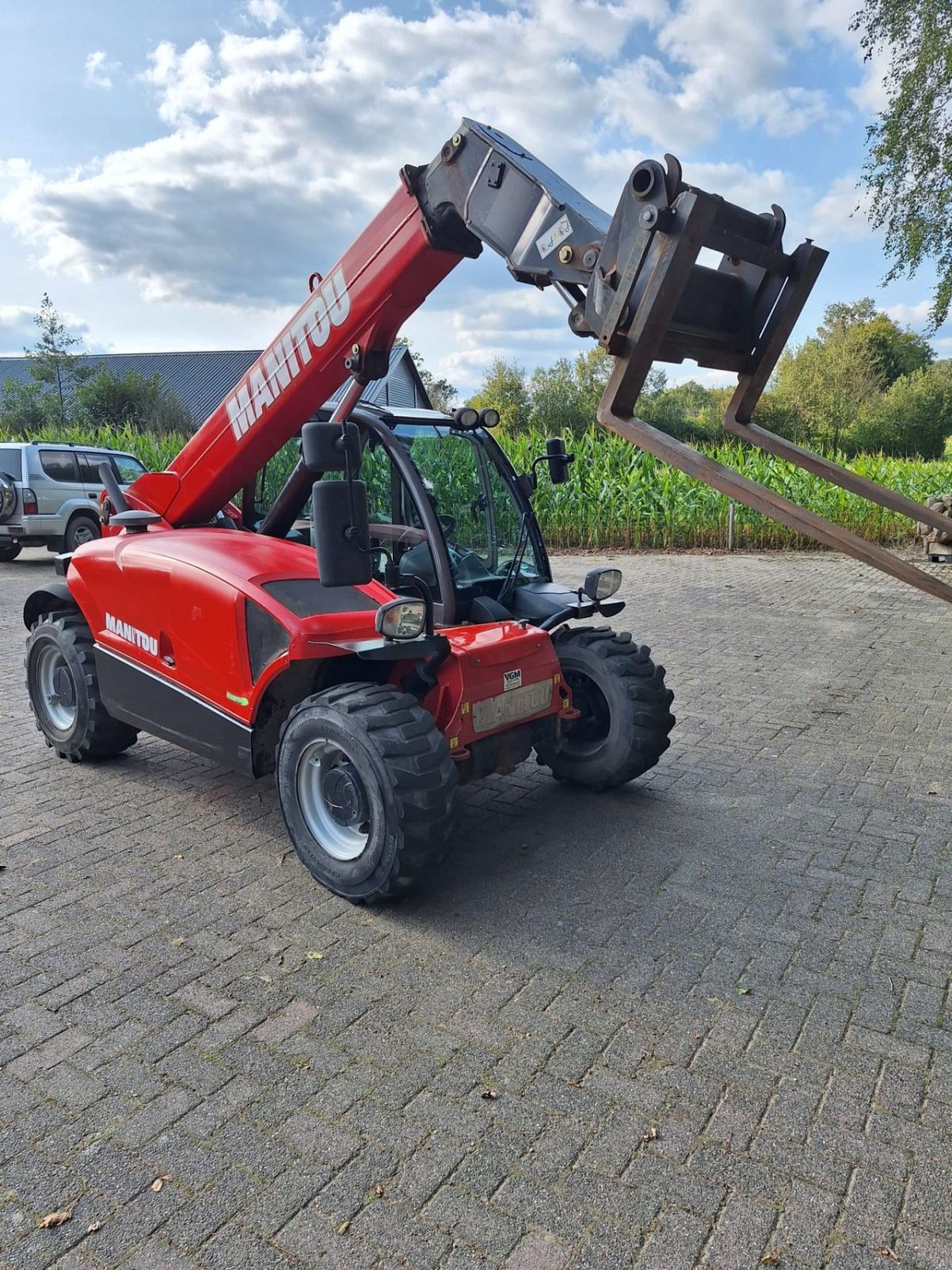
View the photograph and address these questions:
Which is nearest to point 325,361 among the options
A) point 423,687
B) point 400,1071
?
point 423,687

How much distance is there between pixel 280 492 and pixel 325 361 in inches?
38.4

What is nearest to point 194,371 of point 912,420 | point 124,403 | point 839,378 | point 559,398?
point 124,403

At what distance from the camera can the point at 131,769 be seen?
Result: 5773 millimetres

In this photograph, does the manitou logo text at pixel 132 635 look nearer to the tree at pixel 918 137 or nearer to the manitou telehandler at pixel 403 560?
the manitou telehandler at pixel 403 560

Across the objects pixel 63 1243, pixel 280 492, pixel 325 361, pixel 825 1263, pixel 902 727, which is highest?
pixel 325 361

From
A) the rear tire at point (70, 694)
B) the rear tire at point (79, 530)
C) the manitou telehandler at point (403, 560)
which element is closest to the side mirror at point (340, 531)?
the manitou telehandler at point (403, 560)

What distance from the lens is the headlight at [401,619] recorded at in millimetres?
3939

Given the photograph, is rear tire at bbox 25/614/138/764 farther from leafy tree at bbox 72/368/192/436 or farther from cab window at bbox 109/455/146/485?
leafy tree at bbox 72/368/192/436

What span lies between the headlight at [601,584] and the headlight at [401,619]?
56.2 inches

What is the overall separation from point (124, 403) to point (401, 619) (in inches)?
1496

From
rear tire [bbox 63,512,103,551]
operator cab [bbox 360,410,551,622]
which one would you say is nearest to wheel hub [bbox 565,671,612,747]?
operator cab [bbox 360,410,551,622]

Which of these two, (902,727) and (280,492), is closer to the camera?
(280,492)

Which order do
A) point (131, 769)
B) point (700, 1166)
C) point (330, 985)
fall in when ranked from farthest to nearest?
point (131, 769)
point (330, 985)
point (700, 1166)

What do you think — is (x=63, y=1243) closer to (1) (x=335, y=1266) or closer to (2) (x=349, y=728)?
(1) (x=335, y=1266)
